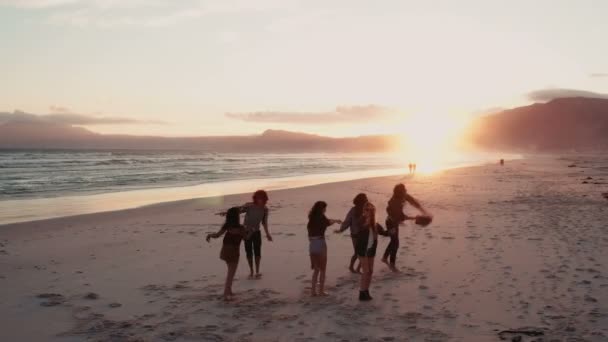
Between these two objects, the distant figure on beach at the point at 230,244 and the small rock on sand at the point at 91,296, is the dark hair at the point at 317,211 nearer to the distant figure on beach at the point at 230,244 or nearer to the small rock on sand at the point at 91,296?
the distant figure on beach at the point at 230,244

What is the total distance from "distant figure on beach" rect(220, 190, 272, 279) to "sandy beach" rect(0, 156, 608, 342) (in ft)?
1.76

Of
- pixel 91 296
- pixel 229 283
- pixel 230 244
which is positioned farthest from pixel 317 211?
pixel 91 296

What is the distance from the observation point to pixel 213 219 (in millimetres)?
17703

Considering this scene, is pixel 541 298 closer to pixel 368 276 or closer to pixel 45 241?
pixel 368 276

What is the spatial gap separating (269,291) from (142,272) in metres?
2.95

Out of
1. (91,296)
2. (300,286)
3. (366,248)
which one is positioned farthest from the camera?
(300,286)

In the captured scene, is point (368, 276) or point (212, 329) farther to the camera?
point (368, 276)

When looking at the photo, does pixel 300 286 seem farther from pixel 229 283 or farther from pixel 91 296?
pixel 91 296

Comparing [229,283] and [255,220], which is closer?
[229,283]

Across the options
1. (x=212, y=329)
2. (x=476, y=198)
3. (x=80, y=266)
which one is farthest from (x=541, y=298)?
(x=476, y=198)

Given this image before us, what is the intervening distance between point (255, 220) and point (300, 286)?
1.44m

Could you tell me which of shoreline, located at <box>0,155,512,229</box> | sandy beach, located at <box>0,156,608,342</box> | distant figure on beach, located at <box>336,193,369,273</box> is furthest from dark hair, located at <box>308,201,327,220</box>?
shoreline, located at <box>0,155,512,229</box>

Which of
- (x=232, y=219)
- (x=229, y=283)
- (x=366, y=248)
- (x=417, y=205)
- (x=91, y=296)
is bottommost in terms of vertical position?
(x=91, y=296)

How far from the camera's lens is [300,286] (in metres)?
9.32
